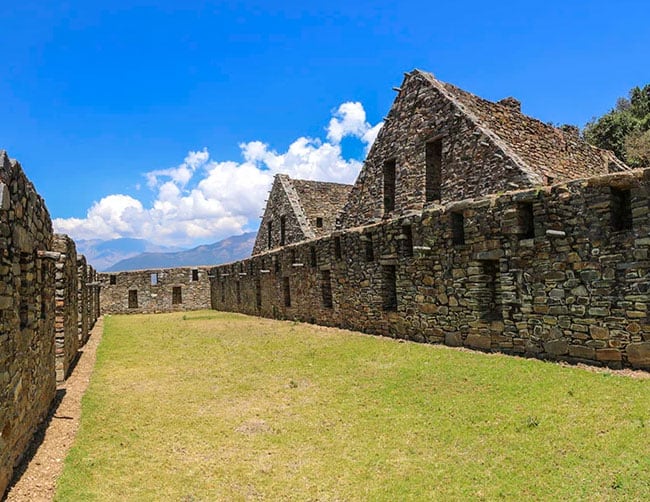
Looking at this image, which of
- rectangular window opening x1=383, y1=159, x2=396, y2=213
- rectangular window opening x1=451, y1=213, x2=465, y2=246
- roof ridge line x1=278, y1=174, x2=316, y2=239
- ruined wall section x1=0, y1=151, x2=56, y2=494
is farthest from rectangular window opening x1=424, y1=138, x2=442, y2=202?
ruined wall section x1=0, y1=151, x2=56, y2=494

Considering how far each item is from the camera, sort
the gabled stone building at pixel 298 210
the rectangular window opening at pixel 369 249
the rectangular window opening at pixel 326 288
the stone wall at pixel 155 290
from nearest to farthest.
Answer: the rectangular window opening at pixel 369 249 < the rectangular window opening at pixel 326 288 < the gabled stone building at pixel 298 210 < the stone wall at pixel 155 290

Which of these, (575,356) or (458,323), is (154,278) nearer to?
(458,323)

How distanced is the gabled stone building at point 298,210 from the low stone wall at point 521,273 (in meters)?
12.5

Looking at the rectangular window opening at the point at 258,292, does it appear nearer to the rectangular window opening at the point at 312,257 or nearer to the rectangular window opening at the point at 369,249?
the rectangular window opening at the point at 312,257

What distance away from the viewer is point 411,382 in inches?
353

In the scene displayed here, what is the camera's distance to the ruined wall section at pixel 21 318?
4.98m

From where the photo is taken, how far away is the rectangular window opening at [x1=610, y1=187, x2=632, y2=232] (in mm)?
8461

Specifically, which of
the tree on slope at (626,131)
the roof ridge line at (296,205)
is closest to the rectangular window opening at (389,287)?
the roof ridge line at (296,205)

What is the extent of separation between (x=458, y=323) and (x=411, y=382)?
3.23m

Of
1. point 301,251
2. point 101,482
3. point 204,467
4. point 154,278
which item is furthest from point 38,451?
point 154,278

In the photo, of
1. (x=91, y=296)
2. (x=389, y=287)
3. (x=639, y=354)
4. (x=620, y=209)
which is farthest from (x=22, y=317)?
(x=91, y=296)

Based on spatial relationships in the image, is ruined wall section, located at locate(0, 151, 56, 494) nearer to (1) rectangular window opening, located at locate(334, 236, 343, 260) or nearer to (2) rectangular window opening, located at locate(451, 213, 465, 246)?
(2) rectangular window opening, located at locate(451, 213, 465, 246)

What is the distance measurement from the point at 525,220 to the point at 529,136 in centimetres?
790

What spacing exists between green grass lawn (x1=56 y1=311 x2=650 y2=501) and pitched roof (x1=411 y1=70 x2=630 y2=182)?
8265mm
